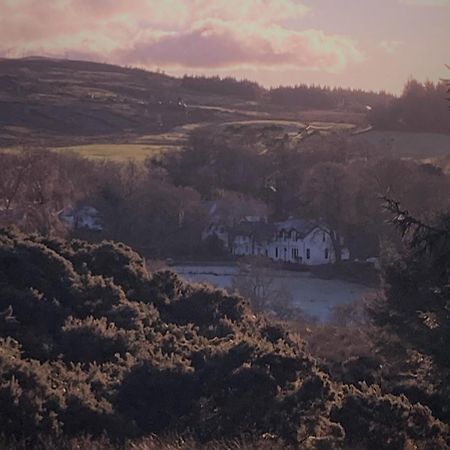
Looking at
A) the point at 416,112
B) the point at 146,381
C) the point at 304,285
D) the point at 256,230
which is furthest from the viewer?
the point at 416,112

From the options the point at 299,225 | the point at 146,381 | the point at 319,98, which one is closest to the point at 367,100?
the point at 319,98

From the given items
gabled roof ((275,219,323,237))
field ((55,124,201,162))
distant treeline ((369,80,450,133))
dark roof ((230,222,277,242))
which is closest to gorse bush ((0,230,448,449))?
gabled roof ((275,219,323,237))

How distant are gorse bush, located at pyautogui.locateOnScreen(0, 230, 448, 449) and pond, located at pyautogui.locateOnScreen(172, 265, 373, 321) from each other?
17.7 metres

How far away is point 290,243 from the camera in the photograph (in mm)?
42906

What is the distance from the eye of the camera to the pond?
3092 cm

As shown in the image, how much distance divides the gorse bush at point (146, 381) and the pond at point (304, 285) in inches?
696

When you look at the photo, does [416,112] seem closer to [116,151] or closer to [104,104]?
[116,151]

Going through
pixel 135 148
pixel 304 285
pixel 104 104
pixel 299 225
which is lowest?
pixel 304 285

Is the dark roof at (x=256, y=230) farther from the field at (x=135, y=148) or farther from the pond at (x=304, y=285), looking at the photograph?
the field at (x=135, y=148)

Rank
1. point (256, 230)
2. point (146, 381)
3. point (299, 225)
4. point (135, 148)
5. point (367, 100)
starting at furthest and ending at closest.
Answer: point (367, 100) < point (135, 148) < point (299, 225) < point (256, 230) < point (146, 381)

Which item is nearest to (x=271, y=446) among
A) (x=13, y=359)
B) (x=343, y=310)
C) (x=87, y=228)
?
(x=13, y=359)

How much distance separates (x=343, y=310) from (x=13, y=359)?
1826cm

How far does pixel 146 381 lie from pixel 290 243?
34526 millimetres

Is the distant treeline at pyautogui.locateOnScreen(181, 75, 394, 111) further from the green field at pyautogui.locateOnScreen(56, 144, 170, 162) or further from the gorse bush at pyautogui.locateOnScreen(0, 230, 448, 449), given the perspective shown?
the gorse bush at pyautogui.locateOnScreen(0, 230, 448, 449)
